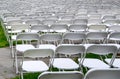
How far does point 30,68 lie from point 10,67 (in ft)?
5.25

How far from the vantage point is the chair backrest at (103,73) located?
10.9 feet

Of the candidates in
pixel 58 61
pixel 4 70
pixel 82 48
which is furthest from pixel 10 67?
pixel 82 48

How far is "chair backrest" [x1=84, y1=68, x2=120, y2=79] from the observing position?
3.33m

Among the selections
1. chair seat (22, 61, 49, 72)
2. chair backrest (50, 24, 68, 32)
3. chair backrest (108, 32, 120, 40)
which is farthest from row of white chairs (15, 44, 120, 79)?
chair backrest (50, 24, 68, 32)

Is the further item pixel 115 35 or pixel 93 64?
pixel 115 35

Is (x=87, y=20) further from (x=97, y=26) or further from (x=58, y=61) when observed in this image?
(x=58, y=61)

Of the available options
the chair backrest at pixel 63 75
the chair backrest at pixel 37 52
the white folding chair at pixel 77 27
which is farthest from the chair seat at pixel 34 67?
the white folding chair at pixel 77 27

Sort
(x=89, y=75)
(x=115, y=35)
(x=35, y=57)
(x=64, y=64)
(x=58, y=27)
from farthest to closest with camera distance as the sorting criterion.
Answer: (x=58, y=27) < (x=115, y=35) < (x=64, y=64) < (x=35, y=57) < (x=89, y=75)

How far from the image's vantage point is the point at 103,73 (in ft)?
11.0

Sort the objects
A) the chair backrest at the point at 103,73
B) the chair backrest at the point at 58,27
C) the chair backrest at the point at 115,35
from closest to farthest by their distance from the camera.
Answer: the chair backrest at the point at 103,73 → the chair backrest at the point at 115,35 → the chair backrest at the point at 58,27

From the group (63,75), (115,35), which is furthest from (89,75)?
(115,35)

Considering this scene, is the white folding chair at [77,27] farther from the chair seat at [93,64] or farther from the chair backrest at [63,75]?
the chair backrest at [63,75]

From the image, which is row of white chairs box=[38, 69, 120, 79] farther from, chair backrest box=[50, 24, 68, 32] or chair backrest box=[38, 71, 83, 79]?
chair backrest box=[50, 24, 68, 32]

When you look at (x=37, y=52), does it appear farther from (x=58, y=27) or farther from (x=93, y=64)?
(x=58, y=27)
